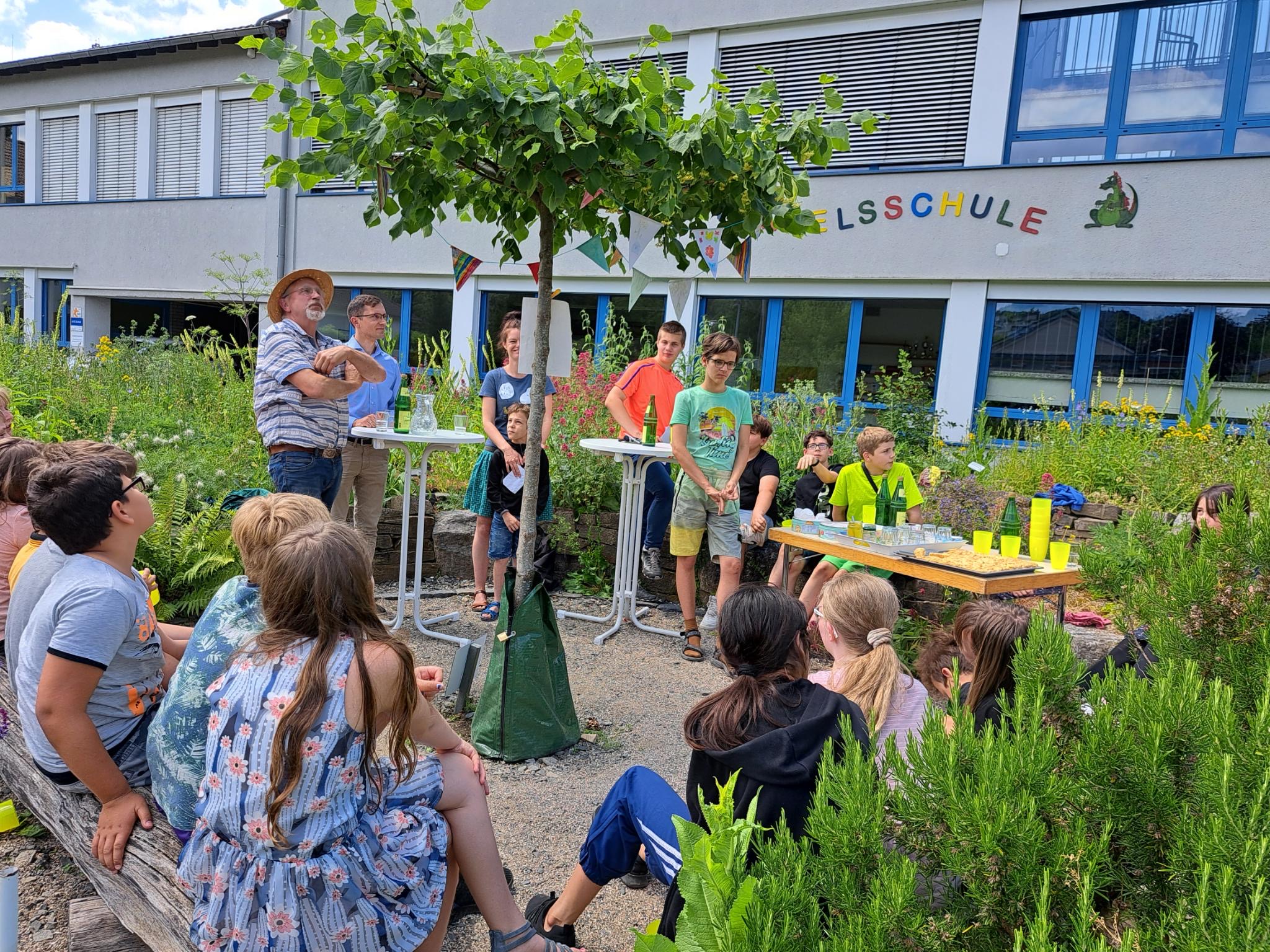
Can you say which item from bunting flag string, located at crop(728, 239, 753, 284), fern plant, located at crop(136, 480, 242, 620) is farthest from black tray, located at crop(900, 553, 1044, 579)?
fern plant, located at crop(136, 480, 242, 620)

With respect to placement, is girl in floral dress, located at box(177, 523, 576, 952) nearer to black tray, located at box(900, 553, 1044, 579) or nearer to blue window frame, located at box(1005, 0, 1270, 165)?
black tray, located at box(900, 553, 1044, 579)

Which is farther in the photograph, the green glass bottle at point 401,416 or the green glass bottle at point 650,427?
the green glass bottle at point 650,427

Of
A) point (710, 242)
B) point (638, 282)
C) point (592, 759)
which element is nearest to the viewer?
point (592, 759)

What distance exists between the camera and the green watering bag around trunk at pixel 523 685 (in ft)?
12.9

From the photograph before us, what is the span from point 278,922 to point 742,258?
3596mm

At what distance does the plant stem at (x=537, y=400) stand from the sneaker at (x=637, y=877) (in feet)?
4.39

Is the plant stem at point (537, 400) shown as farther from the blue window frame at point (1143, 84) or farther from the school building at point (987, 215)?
the blue window frame at point (1143, 84)

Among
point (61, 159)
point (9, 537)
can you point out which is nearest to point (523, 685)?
point (9, 537)

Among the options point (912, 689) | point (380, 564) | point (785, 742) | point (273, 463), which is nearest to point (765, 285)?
point (380, 564)

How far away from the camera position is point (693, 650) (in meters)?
5.69

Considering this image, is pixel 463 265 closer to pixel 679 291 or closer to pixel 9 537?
pixel 679 291

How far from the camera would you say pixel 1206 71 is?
988cm

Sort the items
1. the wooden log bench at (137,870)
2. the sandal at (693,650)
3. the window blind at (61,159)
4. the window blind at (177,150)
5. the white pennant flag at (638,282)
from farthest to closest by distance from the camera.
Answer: the window blind at (61,159), the window blind at (177,150), the sandal at (693,650), the white pennant flag at (638,282), the wooden log bench at (137,870)

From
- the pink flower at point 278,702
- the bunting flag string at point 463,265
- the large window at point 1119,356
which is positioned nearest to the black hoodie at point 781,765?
the pink flower at point 278,702
